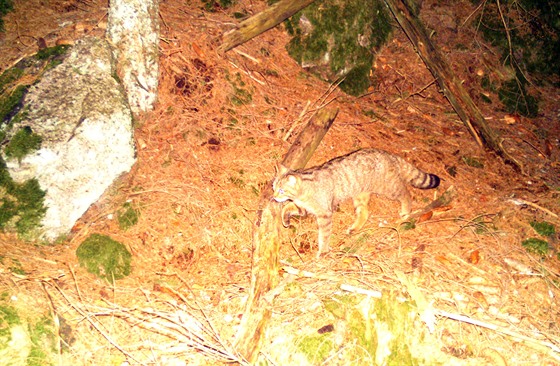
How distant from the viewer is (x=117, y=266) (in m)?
3.85

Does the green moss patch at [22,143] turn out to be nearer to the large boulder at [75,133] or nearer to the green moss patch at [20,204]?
the large boulder at [75,133]

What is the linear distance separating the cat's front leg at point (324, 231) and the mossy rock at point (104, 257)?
2.28 meters

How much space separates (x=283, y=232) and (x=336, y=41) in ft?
12.9

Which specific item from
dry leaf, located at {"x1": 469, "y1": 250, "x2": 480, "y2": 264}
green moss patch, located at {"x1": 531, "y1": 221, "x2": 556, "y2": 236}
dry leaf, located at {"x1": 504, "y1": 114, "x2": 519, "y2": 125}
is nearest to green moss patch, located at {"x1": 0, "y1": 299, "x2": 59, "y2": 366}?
dry leaf, located at {"x1": 469, "y1": 250, "x2": 480, "y2": 264}

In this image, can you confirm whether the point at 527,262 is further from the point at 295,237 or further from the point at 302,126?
the point at 302,126

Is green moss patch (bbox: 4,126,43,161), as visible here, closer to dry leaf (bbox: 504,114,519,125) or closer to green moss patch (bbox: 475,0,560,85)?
dry leaf (bbox: 504,114,519,125)

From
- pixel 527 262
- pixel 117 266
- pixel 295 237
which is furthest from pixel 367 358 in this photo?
pixel 117 266

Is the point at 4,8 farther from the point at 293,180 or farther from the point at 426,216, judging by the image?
the point at 426,216

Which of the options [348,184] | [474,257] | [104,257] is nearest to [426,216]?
[474,257]

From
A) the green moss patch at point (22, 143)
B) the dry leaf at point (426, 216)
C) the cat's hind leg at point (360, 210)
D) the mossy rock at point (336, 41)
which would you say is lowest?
the dry leaf at point (426, 216)

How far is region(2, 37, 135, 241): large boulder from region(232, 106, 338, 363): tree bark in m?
1.81

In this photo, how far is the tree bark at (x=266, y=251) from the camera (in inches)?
125

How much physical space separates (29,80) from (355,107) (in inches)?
185

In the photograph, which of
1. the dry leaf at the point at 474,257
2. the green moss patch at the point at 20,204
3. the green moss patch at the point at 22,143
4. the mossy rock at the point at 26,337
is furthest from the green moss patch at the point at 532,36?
the mossy rock at the point at 26,337
